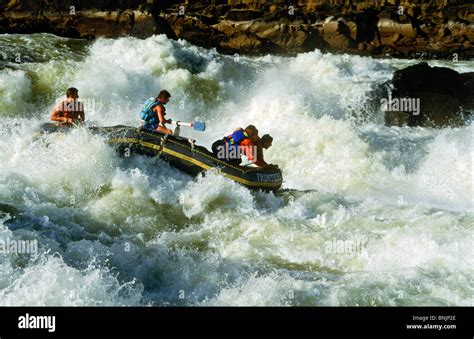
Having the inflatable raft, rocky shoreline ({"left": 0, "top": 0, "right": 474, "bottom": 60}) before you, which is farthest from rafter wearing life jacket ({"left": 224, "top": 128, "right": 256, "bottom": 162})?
rocky shoreline ({"left": 0, "top": 0, "right": 474, "bottom": 60})

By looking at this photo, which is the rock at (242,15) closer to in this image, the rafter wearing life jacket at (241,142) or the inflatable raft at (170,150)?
the rafter wearing life jacket at (241,142)

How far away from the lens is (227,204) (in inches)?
401

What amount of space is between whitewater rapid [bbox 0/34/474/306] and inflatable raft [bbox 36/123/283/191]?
0.59 ft

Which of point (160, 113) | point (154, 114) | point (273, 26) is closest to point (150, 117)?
point (154, 114)

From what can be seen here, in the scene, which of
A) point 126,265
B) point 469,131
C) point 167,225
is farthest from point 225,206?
point 469,131

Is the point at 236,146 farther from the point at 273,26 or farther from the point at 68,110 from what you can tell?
the point at 273,26

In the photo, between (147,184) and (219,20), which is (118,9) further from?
(147,184)

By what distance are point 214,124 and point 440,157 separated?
232 inches

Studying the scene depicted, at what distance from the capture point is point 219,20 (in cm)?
2745

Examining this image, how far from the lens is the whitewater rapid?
7168 mm

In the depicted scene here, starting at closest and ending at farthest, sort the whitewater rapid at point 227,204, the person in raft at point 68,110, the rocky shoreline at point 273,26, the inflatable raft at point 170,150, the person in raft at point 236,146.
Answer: the whitewater rapid at point 227,204 < the inflatable raft at point 170,150 < the person in raft at point 236,146 < the person in raft at point 68,110 < the rocky shoreline at point 273,26

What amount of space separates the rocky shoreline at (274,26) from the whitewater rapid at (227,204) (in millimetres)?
7905

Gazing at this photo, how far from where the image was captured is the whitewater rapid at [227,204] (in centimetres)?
717

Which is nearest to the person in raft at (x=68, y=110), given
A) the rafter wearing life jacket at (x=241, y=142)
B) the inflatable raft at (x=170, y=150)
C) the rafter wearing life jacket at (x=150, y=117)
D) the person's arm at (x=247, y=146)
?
the inflatable raft at (x=170, y=150)
